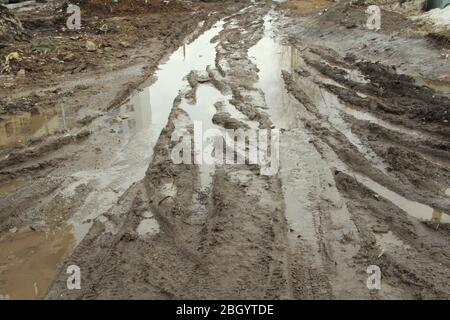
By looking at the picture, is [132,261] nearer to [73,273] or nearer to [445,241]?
[73,273]

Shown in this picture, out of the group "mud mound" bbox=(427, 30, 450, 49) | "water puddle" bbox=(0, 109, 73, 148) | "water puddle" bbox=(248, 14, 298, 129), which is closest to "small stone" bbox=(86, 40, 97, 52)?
"water puddle" bbox=(0, 109, 73, 148)

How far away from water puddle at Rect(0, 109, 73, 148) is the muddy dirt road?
0.05m

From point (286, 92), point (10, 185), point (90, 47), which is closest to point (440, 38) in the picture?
point (286, 92)

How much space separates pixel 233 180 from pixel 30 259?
3.29 meters

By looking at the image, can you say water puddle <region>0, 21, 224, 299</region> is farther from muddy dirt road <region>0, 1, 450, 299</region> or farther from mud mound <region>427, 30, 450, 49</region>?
mud mound <region>427, 30, 450, 49</region>

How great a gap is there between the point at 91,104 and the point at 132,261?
20.4ft

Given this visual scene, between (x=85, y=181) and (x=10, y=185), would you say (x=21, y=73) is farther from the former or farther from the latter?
(x=85, y=181)

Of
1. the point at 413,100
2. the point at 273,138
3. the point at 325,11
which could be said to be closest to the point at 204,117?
the point at 273,138

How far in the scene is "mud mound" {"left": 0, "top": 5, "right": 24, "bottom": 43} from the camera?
1525 cm

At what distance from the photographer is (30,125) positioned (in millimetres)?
9758

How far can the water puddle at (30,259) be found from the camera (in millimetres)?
5426

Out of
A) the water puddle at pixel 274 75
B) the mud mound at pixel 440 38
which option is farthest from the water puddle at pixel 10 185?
the mud mound at pixel 440 38

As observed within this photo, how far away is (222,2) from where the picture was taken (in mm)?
23125

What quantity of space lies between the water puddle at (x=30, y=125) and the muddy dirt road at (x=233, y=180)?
51 millimetres
